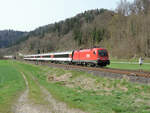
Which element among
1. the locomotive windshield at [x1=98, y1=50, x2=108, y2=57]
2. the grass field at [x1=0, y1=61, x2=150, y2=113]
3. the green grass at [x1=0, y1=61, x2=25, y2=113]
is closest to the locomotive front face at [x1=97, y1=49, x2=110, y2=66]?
the locomotive windshield at [x1=98, y1=50, x2=108, y2=57]

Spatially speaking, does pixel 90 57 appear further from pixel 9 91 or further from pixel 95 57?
pixel 9 91

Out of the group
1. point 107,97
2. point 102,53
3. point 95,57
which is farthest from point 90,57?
point 107,97

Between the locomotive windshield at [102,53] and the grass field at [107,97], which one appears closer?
the grass field at [107,97]

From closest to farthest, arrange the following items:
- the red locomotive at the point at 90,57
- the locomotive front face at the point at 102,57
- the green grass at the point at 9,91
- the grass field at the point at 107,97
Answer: the grass field at the point at 107,97, the green grass at the point at 9,91, the locomotive front face at the point at 102,57, the red locomotive at the point at 90,57

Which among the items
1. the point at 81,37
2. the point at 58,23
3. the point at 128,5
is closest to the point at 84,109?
the point at 128,5

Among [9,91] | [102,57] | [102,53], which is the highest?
[102,53]

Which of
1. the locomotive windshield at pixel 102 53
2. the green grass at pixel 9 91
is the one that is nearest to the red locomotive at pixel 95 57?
the locomotive windshield at pixel 102 53

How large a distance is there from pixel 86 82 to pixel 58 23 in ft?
532

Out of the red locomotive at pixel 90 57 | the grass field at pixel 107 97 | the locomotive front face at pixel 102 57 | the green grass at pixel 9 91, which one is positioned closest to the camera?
the grass field at pixel 107 97

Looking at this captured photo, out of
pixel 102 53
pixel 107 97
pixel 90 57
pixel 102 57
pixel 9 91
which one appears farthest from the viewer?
pixel 90 57

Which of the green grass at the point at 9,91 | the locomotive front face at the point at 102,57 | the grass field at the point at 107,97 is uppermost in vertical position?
the locomotive front face at the point at 102,57

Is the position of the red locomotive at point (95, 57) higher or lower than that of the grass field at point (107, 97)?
higher

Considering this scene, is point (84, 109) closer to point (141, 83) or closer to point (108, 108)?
point (108, 108)

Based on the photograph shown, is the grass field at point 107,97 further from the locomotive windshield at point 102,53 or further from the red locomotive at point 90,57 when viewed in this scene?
the locomotive windshield at point 102,53
